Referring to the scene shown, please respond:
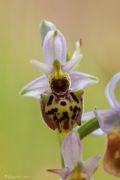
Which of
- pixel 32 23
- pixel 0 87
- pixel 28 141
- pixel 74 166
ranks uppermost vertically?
pixel 32 23

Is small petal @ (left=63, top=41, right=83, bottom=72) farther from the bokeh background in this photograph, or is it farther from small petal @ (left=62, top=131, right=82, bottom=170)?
the bokeh background

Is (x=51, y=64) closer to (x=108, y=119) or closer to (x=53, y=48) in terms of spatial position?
(x=53, y=48)

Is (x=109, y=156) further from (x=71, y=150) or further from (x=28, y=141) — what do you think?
(x=28, y=141)

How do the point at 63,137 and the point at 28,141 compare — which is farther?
the point at 28,141

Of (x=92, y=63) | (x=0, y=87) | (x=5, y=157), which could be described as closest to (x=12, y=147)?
(x=5, y=157)

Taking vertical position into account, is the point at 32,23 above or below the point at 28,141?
above

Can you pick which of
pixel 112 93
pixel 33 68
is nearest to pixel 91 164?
pixel 112 93

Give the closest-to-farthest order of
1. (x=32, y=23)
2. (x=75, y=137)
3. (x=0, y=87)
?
(x=75, y=137)
(x=0, y=87)
(x=32, y=23)
